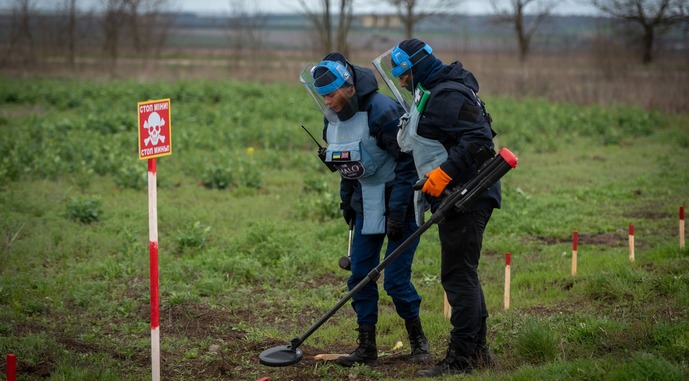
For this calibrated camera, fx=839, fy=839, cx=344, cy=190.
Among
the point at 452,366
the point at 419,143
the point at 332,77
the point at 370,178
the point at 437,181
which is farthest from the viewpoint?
the point at 370,178

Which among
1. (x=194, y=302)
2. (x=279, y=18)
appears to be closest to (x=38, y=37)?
(x=194, y=302)

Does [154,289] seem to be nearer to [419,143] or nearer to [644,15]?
[419,143]

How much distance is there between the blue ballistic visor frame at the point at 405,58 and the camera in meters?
5.58

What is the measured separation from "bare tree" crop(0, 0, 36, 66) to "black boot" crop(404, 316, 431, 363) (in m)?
28.5

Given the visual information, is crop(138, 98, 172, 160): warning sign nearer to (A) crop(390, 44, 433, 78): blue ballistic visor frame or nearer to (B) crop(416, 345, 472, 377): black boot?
(A) crop(390, 44, 433, 78): blue ballistic visor frame

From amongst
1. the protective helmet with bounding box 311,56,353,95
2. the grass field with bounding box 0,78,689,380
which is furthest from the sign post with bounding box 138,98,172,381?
the protective helmet with bounding box 311,56,353,95

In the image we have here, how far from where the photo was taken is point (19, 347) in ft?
19.8

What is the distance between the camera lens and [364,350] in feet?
20.1

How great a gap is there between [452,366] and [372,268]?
93 centimetres

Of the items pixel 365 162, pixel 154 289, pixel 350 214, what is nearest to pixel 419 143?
pixel 365 162

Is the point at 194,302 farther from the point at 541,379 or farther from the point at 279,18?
the point at 279,18

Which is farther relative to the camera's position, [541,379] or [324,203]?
[324,203]

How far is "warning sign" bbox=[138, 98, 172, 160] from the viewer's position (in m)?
5.31

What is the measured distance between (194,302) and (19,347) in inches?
70.0
